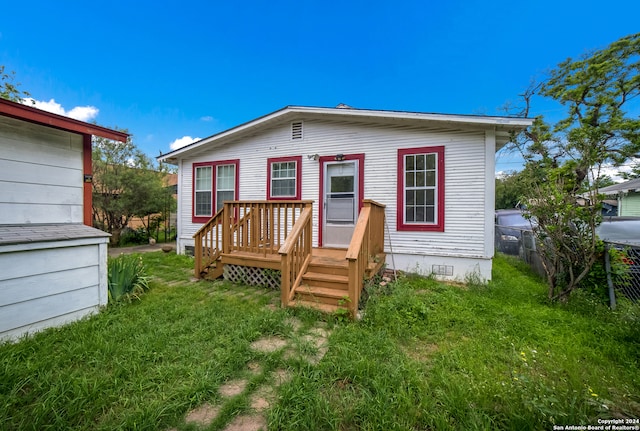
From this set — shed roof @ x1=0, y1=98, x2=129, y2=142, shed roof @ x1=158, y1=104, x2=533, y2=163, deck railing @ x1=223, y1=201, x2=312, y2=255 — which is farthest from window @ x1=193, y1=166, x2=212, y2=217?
shed roof @ x1=0, y1=98, x2=129, y2=142

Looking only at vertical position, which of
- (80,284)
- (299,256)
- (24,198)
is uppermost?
(24,198)

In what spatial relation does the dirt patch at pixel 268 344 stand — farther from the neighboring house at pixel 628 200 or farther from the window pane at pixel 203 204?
the neighboring house at pixel 628 200

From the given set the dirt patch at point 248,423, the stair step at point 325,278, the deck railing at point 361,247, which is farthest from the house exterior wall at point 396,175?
the dirt patch at point 248,423

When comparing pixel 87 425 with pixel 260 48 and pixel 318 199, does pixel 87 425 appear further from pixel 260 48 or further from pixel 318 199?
pixel 260 48

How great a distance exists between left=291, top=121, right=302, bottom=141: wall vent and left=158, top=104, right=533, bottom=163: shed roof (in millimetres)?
168

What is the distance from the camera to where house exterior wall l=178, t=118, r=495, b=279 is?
5016 millimetres

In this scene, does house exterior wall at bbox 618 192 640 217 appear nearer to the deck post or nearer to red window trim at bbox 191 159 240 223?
red window trim at bbox 191 159 240 223

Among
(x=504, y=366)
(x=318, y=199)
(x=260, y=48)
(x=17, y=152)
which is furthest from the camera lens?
(x=260, y=48)

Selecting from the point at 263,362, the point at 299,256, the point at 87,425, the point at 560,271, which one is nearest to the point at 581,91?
the point at 560,271

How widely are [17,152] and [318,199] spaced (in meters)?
4.79

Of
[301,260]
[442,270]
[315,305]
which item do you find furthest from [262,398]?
[442,270]

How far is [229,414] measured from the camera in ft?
5.50

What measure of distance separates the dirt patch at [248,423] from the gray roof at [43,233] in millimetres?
2904

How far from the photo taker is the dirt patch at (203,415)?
1.63 meters
